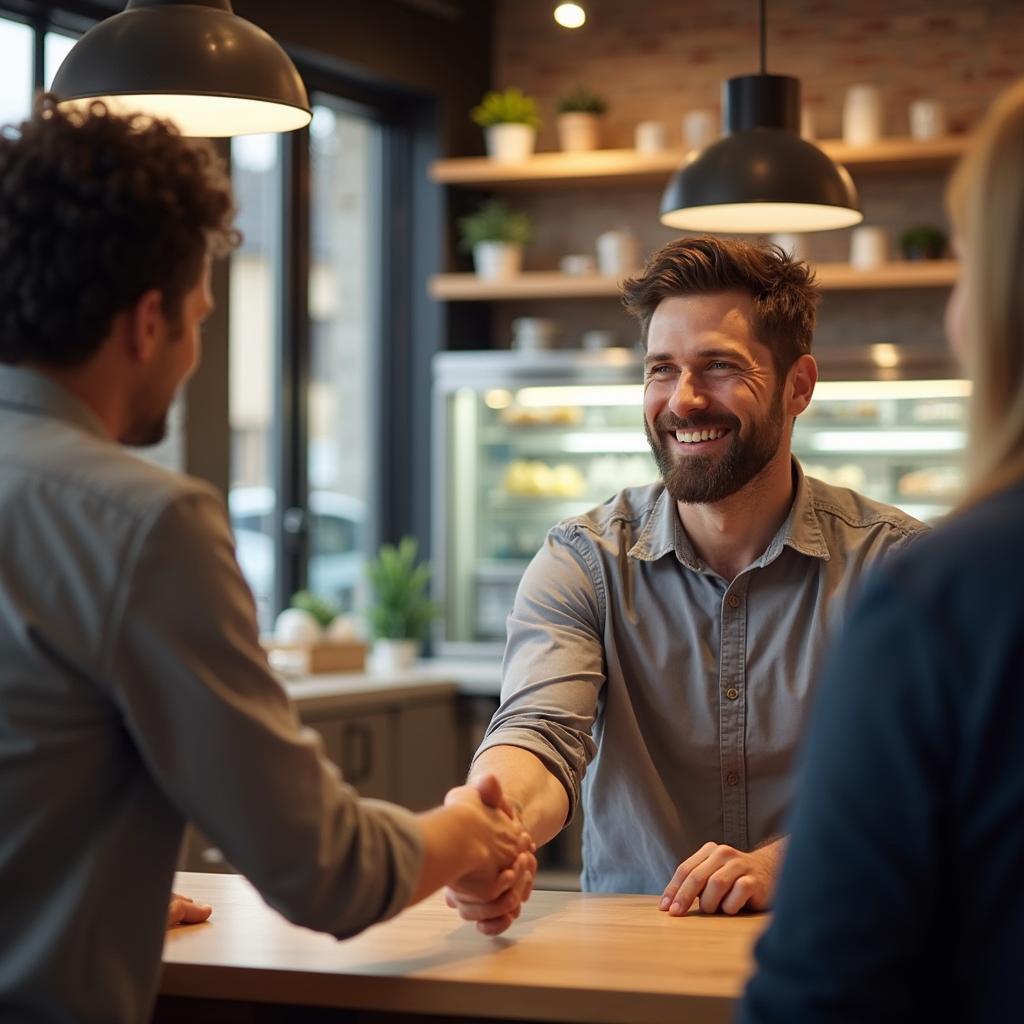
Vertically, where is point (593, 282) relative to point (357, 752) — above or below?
above

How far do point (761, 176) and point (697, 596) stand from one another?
101cm

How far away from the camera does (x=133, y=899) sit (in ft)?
4.37

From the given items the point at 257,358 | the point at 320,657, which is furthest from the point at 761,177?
the point at 257,358

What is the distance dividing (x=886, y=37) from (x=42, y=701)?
213 inches

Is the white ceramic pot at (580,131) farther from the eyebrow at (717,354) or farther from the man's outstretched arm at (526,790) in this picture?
the man's outstretched arm at (526,790)

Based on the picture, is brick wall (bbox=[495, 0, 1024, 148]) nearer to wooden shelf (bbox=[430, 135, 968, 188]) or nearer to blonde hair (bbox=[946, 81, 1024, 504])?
wooden shelf (bbox=[430, 135, 968, 188])

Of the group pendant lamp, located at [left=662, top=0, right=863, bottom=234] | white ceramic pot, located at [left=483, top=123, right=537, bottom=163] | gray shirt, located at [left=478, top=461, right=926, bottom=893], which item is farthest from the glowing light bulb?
white ceramic pot, located at [left=483, top=123, right=537, bottom=163]

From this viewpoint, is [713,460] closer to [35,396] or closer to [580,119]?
[35,396]

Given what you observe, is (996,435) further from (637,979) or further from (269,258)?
(269,258)

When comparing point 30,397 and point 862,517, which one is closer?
point 30,397

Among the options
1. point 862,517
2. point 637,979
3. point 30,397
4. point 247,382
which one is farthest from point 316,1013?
point 247,382

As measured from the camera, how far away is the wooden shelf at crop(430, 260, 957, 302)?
5.66 meters

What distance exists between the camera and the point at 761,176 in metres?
3.04

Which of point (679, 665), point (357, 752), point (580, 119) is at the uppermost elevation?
point (580, 119)
